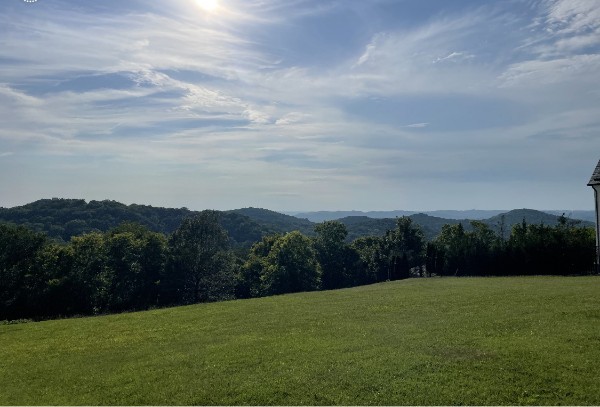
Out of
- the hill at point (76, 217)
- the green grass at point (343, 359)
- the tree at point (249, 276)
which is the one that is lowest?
the tree at point (249, 276)

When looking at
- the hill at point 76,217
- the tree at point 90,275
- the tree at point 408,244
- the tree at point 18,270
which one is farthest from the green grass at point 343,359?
the hill at point 76,217

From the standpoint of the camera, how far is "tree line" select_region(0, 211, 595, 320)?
52969 millimetres

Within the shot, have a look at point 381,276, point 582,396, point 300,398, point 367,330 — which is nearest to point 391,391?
point 300,398

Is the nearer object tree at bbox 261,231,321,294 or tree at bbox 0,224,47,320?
tree at bbox 0,224,47,320

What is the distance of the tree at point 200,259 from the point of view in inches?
2740

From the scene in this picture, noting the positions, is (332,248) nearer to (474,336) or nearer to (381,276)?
(381,276)

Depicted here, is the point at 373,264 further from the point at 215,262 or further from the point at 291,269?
the point at 215,262

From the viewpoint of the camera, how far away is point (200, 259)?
238 feet

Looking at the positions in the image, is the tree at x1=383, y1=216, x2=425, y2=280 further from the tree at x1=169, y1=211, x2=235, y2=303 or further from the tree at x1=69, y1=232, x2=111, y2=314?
the tree at x1=69, y1=232, x2=111, y2=314

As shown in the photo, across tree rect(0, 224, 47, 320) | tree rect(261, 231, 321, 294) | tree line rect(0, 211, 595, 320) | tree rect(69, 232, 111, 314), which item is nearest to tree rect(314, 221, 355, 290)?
tree line rect(0, 211, 595, 320)

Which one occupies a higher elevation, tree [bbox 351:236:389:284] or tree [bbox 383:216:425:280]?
tree [bbox 383:216:425:280]

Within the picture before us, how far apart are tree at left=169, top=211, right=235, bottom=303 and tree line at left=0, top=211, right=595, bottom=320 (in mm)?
163

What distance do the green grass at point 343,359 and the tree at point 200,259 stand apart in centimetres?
4358

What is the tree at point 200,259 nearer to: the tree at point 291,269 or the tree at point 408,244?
the tree at point 291,269
